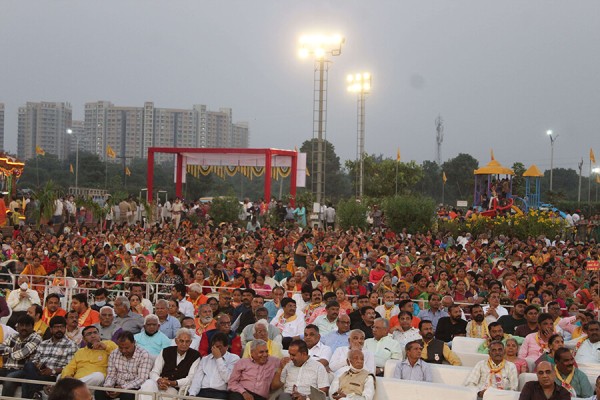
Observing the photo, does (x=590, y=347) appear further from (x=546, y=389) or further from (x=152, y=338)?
(x=152, y=338)

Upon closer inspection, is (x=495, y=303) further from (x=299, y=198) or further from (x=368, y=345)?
(x=299, y=198)

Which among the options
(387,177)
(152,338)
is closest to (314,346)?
(152,338)

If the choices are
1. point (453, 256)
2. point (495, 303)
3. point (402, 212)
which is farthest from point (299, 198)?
point (495, 303)

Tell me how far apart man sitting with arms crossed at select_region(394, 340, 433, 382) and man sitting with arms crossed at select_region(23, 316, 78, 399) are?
3481 mm

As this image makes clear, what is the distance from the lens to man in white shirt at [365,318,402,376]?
8.93m

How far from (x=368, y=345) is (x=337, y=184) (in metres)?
73.7

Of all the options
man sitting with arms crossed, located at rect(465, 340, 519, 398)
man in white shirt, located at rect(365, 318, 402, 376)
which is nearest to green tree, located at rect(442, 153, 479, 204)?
man in white shirt, located at rect(365, 318, 402, 376)

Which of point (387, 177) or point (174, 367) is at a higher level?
point (387, 177)

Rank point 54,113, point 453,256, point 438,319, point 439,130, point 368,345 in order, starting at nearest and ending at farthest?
point 368,345, point 438,319, point 453,256, point 439,130, point 54,113

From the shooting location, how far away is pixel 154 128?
147 meters

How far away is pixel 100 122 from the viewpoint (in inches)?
5522

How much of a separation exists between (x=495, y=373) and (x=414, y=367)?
79cm

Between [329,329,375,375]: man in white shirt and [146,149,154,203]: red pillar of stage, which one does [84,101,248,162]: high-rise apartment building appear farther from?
[329,329,375,375]: man in white shirt

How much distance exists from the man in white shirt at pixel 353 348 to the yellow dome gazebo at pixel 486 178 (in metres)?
28.8
